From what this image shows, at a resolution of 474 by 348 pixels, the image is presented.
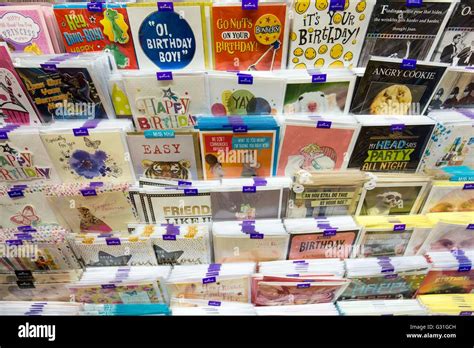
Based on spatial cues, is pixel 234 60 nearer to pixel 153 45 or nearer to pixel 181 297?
pixel 153 45

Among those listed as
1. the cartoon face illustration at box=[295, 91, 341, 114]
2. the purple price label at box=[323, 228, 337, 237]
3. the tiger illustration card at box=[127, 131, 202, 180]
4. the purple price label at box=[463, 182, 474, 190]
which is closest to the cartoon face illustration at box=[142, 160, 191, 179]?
the tiger illustration card at box=[127, 131, 202, 180]

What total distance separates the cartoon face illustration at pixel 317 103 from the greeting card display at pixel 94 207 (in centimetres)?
69

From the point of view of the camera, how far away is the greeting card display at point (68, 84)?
94cm

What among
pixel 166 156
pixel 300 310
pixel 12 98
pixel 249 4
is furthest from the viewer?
pixel 300 310

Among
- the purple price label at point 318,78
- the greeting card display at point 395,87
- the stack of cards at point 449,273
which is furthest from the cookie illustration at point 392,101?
the stack of cards at point 449,273

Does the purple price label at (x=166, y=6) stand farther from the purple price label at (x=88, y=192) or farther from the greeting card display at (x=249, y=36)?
the purple price label at (x=88, y=192)

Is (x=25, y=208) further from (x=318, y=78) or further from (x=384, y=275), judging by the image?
(x=384, y=275)

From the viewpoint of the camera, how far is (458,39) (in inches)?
38.8

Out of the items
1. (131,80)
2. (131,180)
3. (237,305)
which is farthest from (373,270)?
(131,80)

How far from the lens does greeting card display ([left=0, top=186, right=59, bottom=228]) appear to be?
3.76 feet

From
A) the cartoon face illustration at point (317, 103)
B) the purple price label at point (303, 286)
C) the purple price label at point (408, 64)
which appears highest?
the purple price label at point (408, 64)

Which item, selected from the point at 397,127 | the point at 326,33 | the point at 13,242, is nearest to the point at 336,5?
the point at 326,33

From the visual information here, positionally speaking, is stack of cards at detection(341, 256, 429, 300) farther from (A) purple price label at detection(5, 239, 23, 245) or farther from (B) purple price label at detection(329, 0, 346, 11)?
(A) purple price label at detection(5, 239, 23, 245)

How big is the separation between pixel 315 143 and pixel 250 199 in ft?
1.04
